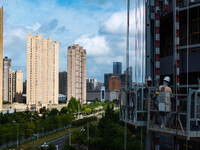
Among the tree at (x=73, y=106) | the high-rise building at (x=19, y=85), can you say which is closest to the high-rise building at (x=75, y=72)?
the high-rise building at (x=19, y=85)

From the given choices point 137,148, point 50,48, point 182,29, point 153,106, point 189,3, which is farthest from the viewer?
point 50,48

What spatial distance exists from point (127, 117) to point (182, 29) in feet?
24.9

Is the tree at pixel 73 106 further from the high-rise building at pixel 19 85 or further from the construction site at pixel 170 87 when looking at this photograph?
the construction site at pixel 170 87

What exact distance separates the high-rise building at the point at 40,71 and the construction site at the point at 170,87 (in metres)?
110

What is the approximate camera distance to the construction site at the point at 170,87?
1105 centimetres

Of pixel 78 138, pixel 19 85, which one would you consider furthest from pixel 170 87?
pixel 19 85

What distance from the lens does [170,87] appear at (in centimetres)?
1612

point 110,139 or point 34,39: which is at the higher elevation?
point 34,39

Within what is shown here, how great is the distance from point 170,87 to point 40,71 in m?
115

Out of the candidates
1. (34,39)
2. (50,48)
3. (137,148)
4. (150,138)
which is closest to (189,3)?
(150,138)

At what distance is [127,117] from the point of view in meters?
14.2

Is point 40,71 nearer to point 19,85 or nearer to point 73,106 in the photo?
point 73,106

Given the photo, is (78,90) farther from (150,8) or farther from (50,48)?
(150,8)

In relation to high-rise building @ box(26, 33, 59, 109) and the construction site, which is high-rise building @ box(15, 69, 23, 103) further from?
the construction site
